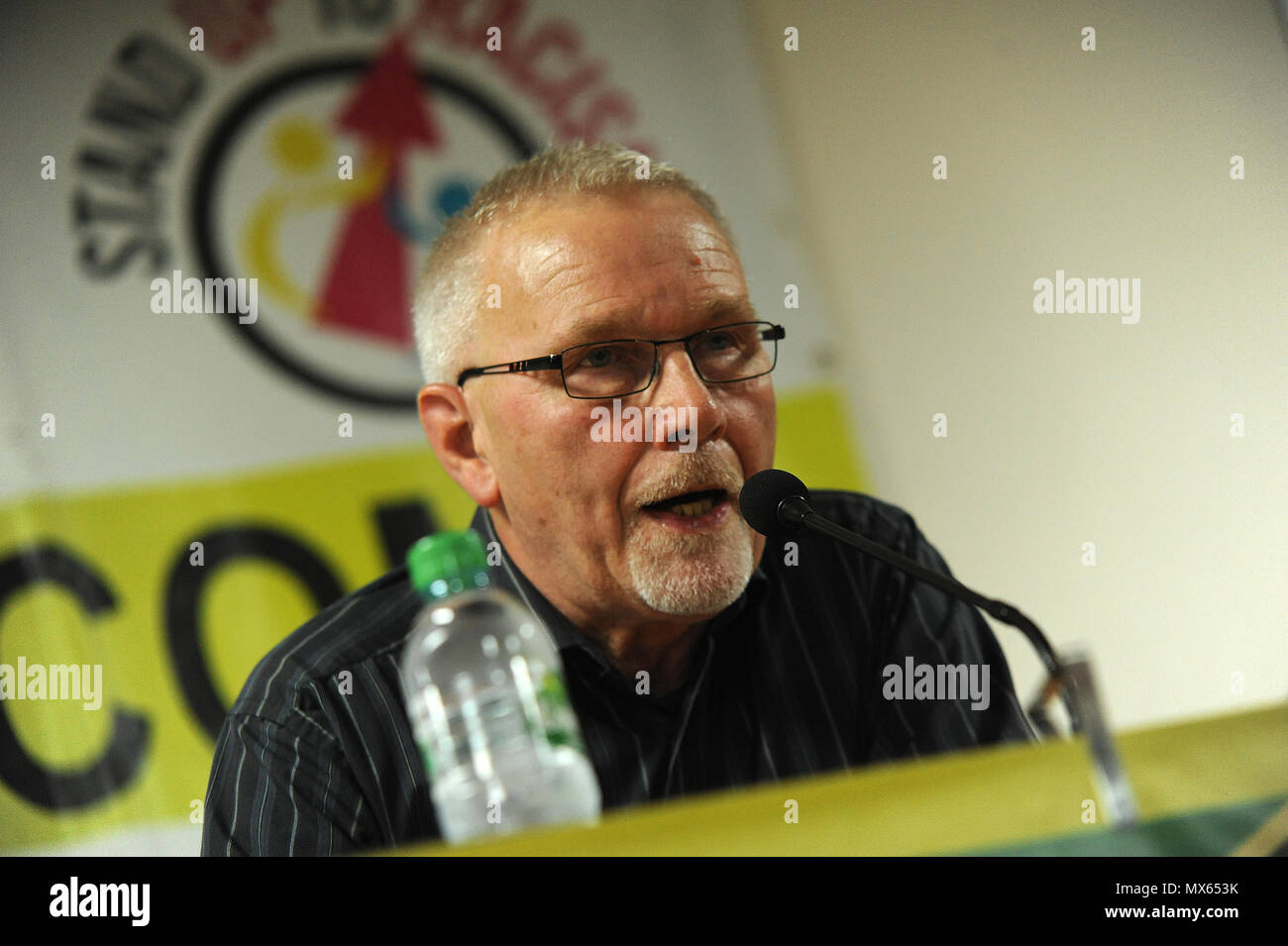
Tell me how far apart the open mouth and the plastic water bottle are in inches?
10.0

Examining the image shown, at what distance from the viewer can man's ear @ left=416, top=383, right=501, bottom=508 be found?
1217 millimetres

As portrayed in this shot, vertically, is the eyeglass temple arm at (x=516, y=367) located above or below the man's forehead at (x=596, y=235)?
below

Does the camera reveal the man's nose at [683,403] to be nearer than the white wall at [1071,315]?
Yes

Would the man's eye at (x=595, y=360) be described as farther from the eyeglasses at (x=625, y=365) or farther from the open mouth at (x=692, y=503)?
the open mouth at (x=692, y=503)

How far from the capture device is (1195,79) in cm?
264

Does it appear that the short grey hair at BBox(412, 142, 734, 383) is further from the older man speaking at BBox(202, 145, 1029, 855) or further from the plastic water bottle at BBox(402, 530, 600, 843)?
the plastic water bottle at BBox(402, 530, 600, 843)

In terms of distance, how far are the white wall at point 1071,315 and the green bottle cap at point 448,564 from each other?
77.0 inches

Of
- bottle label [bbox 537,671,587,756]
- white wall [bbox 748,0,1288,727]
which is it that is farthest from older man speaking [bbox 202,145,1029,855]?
white wall [bbox 748,0,1288,727]

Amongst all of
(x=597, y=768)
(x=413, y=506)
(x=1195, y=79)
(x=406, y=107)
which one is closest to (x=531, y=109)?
(x=406, y=107)

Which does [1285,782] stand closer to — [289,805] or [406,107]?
[289,805]

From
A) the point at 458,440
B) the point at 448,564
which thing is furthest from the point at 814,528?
the point at 458,440

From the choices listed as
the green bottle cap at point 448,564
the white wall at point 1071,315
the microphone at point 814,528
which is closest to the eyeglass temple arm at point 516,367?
the microphone at point 814,528

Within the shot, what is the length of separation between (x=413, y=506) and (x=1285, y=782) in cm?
178

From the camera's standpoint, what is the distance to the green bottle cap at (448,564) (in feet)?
2.14
